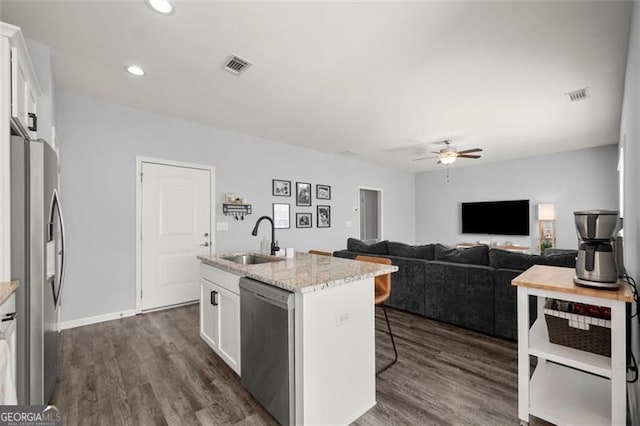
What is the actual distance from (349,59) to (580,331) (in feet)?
8.28

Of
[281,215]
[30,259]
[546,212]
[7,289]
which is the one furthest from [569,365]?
[546,212]

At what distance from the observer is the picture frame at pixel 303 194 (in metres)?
5.54

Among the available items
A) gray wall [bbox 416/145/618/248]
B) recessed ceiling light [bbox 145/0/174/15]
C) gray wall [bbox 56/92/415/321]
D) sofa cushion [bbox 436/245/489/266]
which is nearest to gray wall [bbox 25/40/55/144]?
gray wall [bbox 56/92/415/321]

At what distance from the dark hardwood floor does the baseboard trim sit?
14cm

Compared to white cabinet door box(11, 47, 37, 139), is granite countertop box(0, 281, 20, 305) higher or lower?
lower

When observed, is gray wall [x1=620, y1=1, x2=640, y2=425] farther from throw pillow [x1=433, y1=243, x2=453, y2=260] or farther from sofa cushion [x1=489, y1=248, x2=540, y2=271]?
throw pillow [x1=433, y1=243, x2=453, y2=260]

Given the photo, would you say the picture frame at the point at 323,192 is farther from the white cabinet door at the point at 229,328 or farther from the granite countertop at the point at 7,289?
the granite countertop at the point at 7,289

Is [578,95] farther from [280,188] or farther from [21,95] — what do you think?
[21,95]

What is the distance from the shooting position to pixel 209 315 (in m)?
2.54

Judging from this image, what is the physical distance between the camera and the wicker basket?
155 cm

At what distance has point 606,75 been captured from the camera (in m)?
2.79

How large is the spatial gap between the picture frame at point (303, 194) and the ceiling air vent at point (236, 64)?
2954 mm

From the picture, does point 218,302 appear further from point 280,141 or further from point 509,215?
point 509,215

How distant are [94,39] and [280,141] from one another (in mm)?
3132
